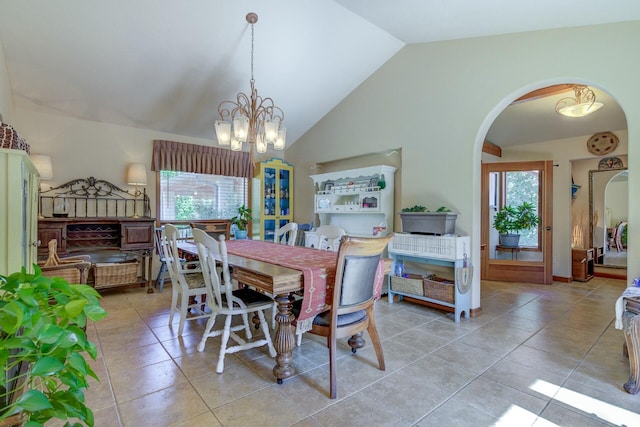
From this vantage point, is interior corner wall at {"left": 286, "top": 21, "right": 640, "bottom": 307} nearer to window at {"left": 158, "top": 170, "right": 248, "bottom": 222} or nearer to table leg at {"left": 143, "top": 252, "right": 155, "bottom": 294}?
window at {"left": 158, "top": 170, "right": 248, "bottom": 222}

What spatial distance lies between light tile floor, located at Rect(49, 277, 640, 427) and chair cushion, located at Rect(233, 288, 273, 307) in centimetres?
43

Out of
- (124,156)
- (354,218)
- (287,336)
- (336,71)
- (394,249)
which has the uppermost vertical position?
(336,71)

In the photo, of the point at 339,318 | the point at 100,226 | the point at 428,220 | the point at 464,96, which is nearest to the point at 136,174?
the point at 100,226

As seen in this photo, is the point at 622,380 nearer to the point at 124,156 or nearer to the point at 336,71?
the point at 336,71

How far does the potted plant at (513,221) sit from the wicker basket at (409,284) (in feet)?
7.45

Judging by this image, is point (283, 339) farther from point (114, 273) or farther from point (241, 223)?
point (114, 273)

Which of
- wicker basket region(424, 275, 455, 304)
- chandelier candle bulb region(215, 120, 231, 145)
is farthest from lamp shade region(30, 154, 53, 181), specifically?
wicker basket region(424, 275, 455, 304)

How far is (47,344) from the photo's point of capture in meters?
0.57

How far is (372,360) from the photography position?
232 cm

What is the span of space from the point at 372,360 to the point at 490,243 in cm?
394

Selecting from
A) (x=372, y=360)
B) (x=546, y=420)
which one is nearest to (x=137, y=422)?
(x=372, y=360)

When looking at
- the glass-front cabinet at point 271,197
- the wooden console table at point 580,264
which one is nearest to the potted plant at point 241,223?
the glass-front cabinet at point 271,197

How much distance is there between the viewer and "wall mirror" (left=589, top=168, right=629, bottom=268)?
5.29m

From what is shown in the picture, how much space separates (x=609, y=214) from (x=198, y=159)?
711cm
